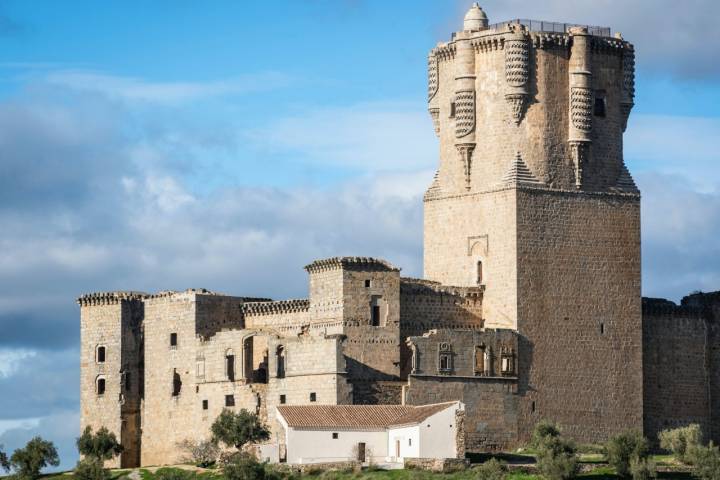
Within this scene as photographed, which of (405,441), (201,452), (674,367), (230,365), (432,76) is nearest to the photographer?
(405,441)

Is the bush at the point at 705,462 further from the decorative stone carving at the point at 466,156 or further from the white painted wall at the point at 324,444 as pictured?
the decorative stone carving at the point at 466,156

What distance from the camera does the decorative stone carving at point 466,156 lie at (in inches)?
3551

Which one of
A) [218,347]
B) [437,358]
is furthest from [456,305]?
[218,347]

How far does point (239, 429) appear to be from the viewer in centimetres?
8744

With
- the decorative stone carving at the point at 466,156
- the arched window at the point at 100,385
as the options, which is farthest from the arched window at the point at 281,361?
the arched window at the point at 100,385

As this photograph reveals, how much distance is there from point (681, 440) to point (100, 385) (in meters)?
20.8

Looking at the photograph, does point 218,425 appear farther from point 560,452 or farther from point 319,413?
point 560,452

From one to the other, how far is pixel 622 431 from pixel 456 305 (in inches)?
268

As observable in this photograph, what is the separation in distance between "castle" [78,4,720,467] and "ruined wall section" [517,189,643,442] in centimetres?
5

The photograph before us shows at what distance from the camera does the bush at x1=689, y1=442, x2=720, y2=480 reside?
276ft

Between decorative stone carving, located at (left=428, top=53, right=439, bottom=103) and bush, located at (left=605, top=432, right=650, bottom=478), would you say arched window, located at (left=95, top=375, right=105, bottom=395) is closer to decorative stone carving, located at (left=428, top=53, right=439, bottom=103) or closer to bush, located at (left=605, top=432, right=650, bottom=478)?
decorative stone carving, located at (left=428, top=53, right=439, bottom=103)

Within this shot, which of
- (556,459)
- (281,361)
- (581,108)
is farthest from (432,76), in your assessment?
(556,459)

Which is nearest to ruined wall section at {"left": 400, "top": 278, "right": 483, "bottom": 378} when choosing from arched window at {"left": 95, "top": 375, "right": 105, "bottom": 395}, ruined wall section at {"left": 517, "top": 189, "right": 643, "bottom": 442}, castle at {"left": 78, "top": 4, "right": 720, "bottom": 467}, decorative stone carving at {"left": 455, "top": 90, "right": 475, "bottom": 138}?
castle at {"left": 78, "top": 4, "right": 720, "bottom": 467}

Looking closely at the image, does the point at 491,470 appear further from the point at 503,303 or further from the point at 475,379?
the point at 503,303
